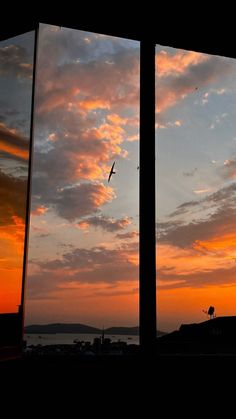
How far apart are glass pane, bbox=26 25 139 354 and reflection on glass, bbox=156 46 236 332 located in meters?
0.39

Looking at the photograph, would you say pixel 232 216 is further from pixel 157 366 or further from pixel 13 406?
pixel 13 406

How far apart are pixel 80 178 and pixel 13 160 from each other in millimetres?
715

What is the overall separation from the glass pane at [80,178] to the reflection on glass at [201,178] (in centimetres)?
39

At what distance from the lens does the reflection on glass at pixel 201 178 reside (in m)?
2.57

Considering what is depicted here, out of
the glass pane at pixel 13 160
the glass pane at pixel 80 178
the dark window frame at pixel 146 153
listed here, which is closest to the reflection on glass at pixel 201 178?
the glass pane at pixel 80 178

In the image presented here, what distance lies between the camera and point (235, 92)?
274 centimetres

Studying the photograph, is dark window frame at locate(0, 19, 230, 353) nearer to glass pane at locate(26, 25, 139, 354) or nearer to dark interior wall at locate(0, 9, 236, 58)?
dark interior wall at locate(0, 9, 236, 58)

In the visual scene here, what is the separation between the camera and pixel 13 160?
2295 millimetres

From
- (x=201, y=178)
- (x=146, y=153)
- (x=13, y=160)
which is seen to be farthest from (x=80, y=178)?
(x=146, y=153)

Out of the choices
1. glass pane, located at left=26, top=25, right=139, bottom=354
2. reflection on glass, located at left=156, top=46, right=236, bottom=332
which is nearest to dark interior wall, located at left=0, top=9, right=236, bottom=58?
glass pane, located at left=26, top=25, right=139, bottom=354

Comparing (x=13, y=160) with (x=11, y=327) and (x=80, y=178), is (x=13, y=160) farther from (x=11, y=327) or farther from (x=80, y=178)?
(x=11, y=327)

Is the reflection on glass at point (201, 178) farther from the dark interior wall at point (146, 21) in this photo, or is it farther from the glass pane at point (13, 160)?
the glass pane at point (13, 160)

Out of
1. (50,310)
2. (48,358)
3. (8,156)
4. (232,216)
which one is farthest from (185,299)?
(8,156)

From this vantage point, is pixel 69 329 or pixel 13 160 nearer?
pixel 13 160
